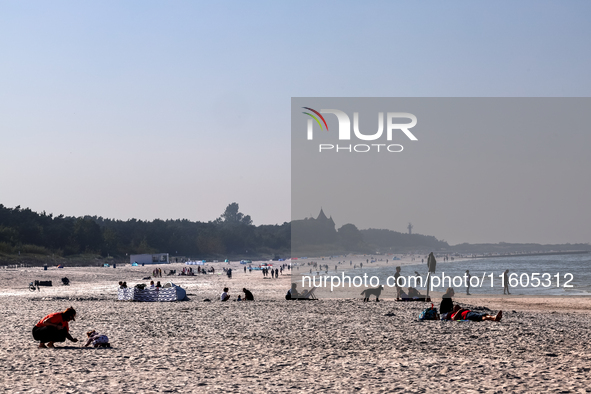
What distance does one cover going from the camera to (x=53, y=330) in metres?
10.8

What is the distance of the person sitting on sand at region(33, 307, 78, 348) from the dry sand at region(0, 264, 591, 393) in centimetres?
28

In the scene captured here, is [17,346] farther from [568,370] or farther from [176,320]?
[568,370]

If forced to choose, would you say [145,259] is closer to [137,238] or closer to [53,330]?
[137,238]

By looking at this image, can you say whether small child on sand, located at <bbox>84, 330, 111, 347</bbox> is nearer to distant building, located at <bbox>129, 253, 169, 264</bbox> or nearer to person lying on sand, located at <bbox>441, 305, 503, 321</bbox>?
person lying on sand, located at <bbox>441, 305, 503, 321</bbox>

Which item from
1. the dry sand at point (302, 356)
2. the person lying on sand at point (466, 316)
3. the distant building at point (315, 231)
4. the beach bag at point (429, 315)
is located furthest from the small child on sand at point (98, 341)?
the distant building at point (315, 231)

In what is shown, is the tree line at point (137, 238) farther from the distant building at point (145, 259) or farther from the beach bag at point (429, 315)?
the beach bag at point (429, 315)

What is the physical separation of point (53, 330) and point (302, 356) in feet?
16.1

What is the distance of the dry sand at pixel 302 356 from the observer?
7.78m

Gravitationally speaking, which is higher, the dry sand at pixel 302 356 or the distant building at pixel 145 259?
the dry sand at pixel 302 356

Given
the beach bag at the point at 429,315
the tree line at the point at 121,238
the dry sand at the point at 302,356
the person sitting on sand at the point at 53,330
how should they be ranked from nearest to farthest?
the dry sand at the point at 302,356
the person sitting on sand at the point at 53,330
the beach bag at the point at 429,315
the tree line at the point at 121,238

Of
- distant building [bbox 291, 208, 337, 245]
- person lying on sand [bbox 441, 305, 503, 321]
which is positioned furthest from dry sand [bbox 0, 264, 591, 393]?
distant building [bbox 291, 208, 337, 245]

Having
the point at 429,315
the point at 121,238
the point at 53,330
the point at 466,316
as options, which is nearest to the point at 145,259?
the point at 121,238

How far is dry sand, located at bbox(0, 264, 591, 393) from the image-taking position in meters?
7.78

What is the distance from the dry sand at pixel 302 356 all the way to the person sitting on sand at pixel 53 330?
28cm
